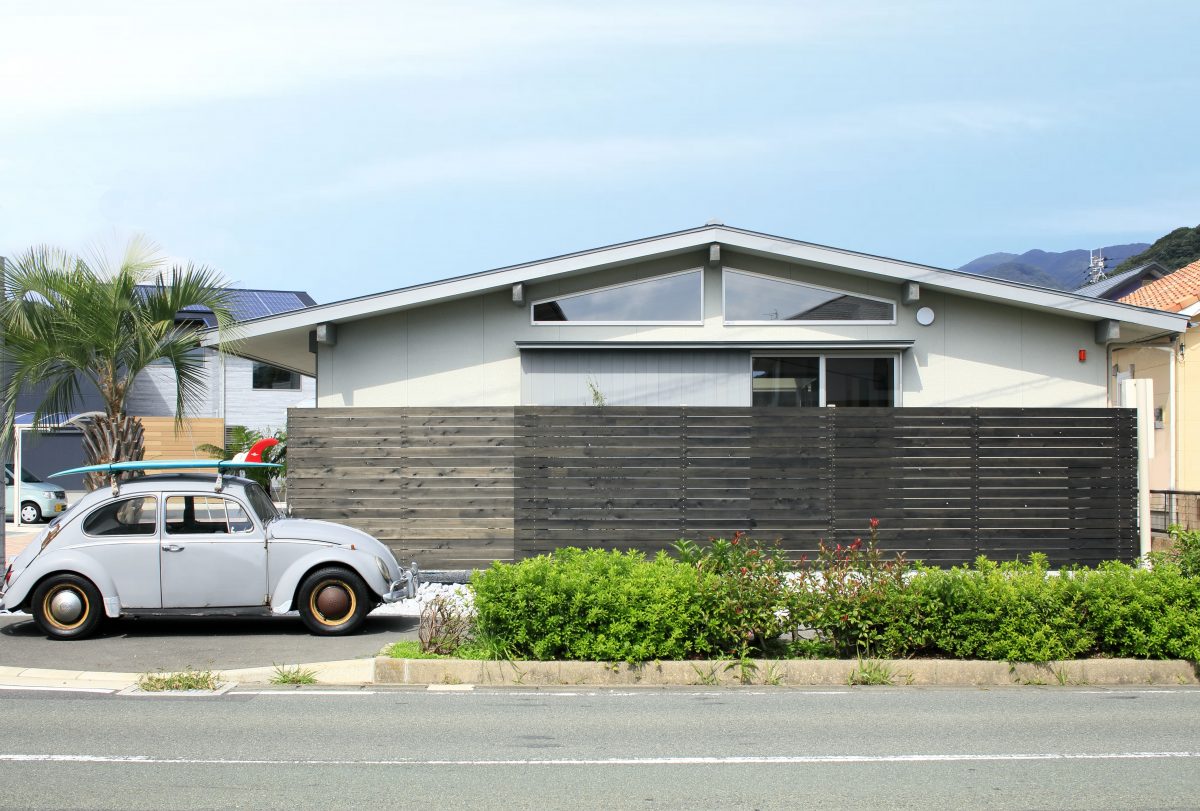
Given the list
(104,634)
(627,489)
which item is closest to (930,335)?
(627,489)

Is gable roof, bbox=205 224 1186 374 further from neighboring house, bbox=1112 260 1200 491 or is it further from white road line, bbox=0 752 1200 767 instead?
white road line, bbox=0 752 1200 767

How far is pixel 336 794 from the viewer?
5906mm

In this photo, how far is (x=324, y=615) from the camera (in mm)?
10938

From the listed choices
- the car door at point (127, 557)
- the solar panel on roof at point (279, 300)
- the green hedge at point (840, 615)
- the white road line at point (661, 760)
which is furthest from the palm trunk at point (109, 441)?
the solar panel on roof at point (279, 300)

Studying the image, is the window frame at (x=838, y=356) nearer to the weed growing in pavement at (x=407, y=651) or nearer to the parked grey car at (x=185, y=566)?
the parked grey car at (x=185, y=566)

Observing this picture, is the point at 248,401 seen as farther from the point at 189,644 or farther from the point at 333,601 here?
the point at 333,601

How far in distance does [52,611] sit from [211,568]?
1.60m

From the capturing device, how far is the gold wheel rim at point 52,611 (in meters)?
10.7

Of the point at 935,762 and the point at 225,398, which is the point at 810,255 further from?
the point at 225,398

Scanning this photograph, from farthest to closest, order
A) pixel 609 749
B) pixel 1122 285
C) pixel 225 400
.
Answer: pixel 225 400 → pixel 1122 285 → pixel 609 749

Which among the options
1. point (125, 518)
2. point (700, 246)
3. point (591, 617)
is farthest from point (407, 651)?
point (700, 246)

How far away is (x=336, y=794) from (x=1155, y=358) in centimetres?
2004

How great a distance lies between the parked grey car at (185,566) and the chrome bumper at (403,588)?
0.06 ft

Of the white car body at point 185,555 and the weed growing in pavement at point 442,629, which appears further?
the white car body at point 185,555
